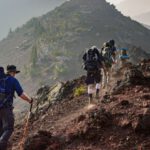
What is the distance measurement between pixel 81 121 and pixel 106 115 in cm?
108

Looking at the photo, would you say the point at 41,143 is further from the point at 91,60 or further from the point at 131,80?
the point at 131,80

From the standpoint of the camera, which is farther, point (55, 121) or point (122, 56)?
point (122, 56)

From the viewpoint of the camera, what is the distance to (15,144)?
14.6 meters

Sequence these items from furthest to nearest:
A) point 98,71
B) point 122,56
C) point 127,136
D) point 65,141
→ point 122,56 → point 98,71 → point 65,141 → point 127,136

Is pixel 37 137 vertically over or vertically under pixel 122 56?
under

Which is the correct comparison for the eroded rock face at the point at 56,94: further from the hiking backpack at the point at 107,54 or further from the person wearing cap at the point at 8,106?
the person wearing cap at the point at 8,106

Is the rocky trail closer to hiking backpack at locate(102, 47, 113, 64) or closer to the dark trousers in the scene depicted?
the dark trousers

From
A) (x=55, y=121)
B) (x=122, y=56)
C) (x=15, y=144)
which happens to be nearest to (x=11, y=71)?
(x=15, y=144)

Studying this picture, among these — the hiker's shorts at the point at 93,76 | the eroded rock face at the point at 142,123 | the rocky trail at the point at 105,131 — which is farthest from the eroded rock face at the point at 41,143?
the hiker's shorts at the point at 93,76

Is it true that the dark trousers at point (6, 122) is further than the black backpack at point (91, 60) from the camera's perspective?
No

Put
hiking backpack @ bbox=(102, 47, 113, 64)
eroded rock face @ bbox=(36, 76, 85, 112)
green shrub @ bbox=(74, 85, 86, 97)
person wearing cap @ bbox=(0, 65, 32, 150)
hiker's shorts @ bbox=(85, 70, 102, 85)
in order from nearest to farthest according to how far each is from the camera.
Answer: person wearing cap @ bbox=(0, 65, 32, 150), hiker's shorts @ bbox=(85, 70, 102, 85), hiking backpack @ bbox=(102, 47, 113, 64), green shrub @ bbox=(74, 85, 86, 97), eroded rock face @ bbox=(36, 76, 85, 112)

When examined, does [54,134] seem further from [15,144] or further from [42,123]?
[42,123]

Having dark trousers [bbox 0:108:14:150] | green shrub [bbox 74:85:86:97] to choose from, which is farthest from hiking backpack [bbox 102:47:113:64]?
dark trousers [bbox 0:108:14:150]

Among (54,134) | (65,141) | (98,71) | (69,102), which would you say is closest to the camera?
(65,141)
